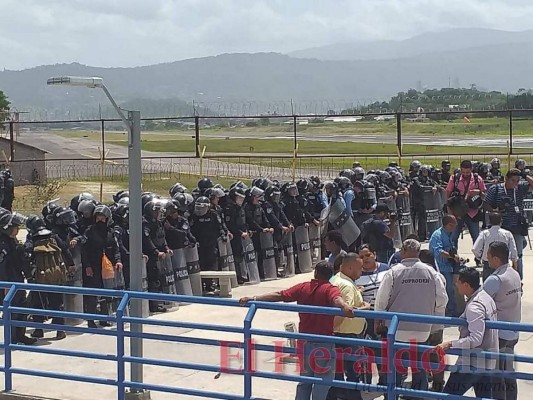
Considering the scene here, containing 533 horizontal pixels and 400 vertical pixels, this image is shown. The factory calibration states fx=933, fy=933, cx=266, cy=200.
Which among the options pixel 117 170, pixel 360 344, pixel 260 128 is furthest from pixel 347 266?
pixel 260 128

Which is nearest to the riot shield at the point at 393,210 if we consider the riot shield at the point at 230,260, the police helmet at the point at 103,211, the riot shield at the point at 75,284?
the riot shield at the point at 230,260

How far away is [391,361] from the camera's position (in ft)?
22.7

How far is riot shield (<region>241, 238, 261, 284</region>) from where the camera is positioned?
15.4 m

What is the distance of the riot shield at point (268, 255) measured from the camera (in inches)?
623

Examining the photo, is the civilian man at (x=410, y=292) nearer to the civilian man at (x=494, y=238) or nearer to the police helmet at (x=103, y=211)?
the civilian man at (x=494, y=238)

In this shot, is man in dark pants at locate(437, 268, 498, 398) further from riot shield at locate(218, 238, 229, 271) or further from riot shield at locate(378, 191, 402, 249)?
riot shield at locate(378, 191, 402, 249)

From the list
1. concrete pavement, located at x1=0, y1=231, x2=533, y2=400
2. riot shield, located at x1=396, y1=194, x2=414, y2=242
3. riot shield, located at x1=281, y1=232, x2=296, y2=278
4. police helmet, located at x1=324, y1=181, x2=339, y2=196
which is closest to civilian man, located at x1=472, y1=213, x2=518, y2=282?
concrete pavement, located at x1=0, y1=231, x2=533, y2=400

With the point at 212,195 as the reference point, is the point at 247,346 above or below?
below

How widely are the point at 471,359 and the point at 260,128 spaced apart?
9638 centimetres

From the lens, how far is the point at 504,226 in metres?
13.6

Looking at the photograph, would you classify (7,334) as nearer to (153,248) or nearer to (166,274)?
(153,248)

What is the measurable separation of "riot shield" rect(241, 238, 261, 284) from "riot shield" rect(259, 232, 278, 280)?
0.98ft

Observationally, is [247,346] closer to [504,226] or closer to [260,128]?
[504,226]

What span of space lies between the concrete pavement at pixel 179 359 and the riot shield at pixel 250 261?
1861 millimetres
